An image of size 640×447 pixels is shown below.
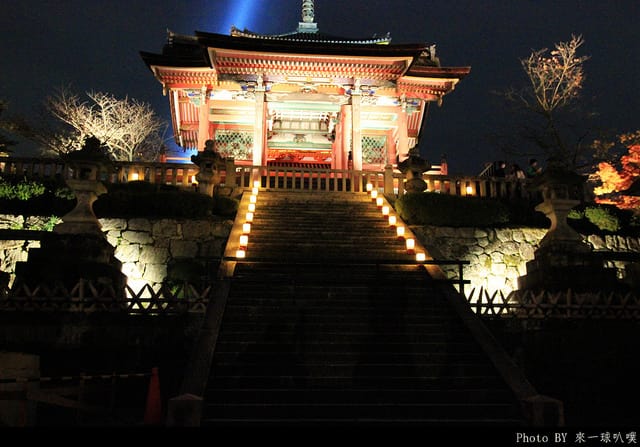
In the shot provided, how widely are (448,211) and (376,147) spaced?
1123 cm

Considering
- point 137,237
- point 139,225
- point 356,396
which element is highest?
point 139,225

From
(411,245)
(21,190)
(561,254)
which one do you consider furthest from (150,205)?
(561,254)

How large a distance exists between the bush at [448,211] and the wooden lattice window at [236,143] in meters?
11.9

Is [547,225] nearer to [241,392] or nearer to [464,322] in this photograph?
[464,322]

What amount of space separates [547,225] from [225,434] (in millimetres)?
13744

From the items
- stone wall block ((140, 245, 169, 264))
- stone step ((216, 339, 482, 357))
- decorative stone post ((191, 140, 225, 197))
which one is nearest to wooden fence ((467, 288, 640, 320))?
stone step ((216, 339, 482, 357))

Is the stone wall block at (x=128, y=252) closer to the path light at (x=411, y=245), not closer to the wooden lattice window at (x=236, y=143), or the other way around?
the path light at (x=411, y=245)

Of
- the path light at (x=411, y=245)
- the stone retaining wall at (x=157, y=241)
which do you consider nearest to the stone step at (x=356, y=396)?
the path light at (x=411, y=245)

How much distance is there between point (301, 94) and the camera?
22922 millimetres

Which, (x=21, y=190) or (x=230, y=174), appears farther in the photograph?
(x=230, y=174)

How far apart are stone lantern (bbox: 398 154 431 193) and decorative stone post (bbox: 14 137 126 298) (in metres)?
9.63

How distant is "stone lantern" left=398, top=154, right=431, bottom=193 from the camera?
16.8 meters

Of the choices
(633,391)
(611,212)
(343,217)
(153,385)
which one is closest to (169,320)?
(153,385)

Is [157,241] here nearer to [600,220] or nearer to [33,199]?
[33,199]
